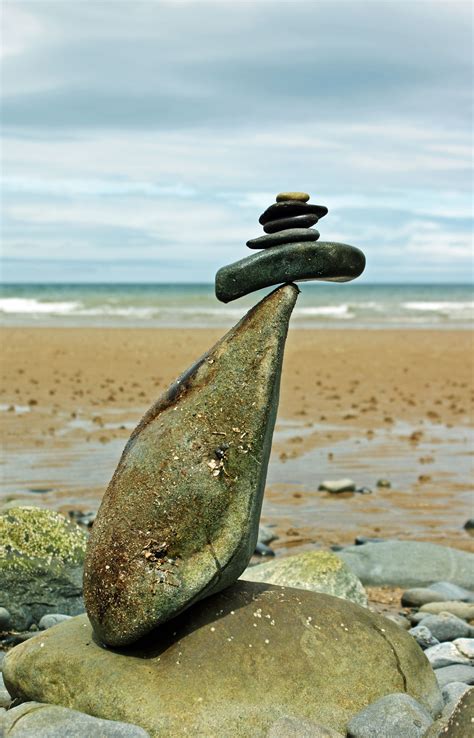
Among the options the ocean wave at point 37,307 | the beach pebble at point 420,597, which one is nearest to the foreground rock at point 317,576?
the beach pebble at point 420,597

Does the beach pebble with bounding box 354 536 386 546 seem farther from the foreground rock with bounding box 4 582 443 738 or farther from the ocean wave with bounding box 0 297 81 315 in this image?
the ocean wave with bounding box 0 297 81 315

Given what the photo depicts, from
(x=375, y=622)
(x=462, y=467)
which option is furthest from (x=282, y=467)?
(x=375, y=622)

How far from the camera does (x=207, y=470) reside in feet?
18.5

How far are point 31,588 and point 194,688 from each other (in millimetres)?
2624

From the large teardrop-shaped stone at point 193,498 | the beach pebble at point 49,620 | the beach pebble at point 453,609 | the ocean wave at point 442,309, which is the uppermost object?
the large teardrop-shaped stone at point 193,498

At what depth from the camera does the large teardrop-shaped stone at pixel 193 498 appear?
5574 millimetres

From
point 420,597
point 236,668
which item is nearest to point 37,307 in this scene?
point 420,597

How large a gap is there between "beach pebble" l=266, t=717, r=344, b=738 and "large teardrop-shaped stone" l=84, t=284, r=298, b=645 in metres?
0.80

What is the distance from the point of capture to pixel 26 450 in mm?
14391

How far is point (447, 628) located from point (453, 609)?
0.68m

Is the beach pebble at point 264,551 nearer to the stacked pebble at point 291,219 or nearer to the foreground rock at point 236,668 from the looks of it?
the foreground rock at point 236,668

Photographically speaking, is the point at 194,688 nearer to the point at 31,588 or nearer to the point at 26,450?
the point at 31,588

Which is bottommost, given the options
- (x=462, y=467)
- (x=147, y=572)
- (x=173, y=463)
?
(x=462, y=467)

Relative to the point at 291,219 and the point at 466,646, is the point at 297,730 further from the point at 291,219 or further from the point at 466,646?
the point at 291,219
